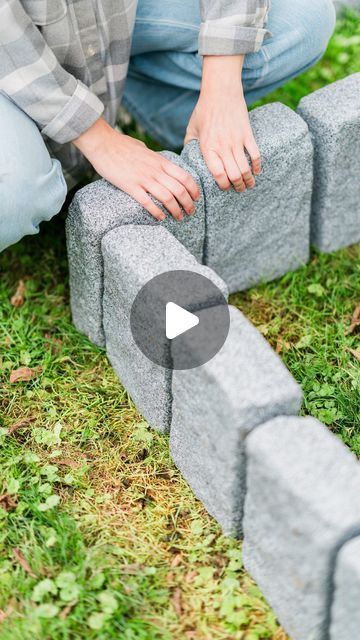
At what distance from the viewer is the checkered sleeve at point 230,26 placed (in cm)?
197

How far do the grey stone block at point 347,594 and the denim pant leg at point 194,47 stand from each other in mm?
1301

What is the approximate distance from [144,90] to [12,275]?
0.67m

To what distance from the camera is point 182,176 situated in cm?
192

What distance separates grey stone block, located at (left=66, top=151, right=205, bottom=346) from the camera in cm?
188

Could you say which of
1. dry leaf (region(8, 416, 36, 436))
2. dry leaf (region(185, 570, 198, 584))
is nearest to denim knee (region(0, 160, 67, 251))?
dry leaf (region(8, 416, 36, 436))

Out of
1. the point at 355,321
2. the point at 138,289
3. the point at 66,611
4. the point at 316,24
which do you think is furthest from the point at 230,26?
the point at 66,611

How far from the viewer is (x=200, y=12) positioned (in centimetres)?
208

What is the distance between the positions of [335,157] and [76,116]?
67 centimetres

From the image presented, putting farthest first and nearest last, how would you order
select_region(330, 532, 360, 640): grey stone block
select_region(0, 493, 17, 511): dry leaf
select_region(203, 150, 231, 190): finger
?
1. select_region(203, 150, 231, 190): finger
2. select_region(0, 493, 17, 511): dry leaf
3. select_region(330, 532, 360, 640): grey stone block

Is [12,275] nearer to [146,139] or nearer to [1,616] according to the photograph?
[146,139]

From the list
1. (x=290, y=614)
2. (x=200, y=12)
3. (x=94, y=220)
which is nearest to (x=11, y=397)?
(x=94, y=220)

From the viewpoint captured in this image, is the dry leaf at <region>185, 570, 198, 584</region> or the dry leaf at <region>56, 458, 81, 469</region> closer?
the dry leaf at <region>185, 570, 198, 584</region>
